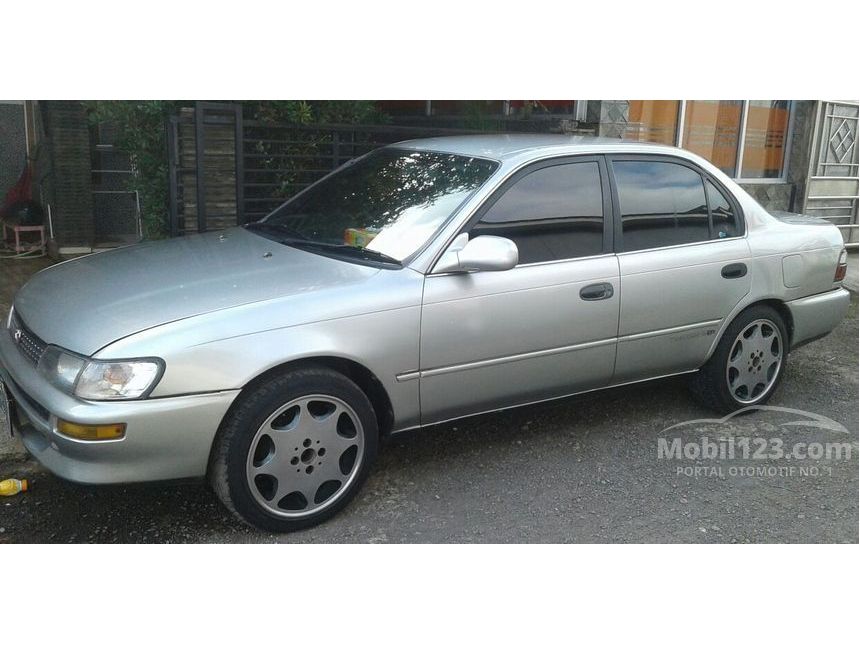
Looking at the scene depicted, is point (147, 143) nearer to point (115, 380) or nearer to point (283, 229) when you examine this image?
point (283, 229)

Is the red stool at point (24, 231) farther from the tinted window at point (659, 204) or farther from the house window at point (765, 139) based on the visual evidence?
the house window at point (765, 139)

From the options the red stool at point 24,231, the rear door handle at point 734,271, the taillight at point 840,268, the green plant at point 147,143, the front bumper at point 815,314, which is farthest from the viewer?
the red stool at point 24,231

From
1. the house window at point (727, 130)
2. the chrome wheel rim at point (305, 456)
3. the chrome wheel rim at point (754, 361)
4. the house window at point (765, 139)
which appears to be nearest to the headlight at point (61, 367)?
the chrome wheel rim at point (305, 456)

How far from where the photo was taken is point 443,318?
3938 millimetres

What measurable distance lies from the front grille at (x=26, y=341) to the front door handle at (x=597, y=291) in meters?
2.60

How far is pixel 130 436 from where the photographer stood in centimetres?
325

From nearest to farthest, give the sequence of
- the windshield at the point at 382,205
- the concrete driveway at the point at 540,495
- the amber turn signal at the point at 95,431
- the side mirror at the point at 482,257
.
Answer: the amber turn signal at the point at 95,431 < the concrete driveway at the point at 540,495 < the side mirror at the point at 482,257 < the windshield at the point at 382,205

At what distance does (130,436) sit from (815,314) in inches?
170

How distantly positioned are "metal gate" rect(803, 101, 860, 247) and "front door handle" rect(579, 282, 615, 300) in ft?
26.4

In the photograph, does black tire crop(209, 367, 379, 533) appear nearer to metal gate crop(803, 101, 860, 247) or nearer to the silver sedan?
the silver sedan

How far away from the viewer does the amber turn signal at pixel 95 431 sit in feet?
10.6

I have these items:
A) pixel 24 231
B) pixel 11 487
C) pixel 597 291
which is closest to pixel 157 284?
pixel 11 487

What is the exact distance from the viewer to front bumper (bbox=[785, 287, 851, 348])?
5324mm

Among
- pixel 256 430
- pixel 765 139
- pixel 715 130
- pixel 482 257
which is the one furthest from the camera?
pixel 765 139
